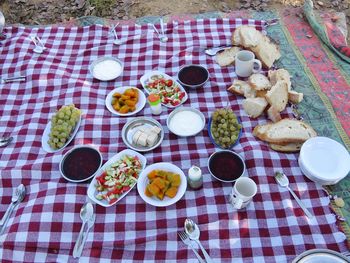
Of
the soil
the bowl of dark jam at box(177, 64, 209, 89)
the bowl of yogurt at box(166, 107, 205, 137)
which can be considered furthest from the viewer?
the soil

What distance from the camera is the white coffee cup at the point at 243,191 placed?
1.65 m

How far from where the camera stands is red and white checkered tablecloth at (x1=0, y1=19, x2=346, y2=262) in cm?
164

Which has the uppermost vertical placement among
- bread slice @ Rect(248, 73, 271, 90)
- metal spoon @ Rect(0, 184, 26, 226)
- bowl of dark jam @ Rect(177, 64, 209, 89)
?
bread slice @ Rect(248, 73, 271, 90)

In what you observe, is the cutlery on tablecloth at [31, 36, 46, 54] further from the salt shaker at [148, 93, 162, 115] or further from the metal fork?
the metal fork

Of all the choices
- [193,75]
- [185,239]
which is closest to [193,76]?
[193,75]

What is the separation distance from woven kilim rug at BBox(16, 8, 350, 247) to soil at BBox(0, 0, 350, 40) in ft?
1.45

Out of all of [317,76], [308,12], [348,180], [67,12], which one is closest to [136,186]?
[348,180]

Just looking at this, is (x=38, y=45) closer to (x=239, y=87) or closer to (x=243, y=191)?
(x=239, y=87)

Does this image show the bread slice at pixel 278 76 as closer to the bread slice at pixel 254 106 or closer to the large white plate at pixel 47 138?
the bread slice at pixel 254 106

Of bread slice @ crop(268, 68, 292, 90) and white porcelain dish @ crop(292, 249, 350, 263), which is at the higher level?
bread slice @ crop(268, 68, 292, 90)

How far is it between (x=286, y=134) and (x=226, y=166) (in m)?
0.43

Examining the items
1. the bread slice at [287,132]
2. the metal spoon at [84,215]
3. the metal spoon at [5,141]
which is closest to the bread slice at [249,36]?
the bread slice at [287,132]

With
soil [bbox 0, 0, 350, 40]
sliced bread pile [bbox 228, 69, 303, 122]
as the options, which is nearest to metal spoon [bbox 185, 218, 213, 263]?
sliced bread pile [bbox 228, 69, 303, 122]

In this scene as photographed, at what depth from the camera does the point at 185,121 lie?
2098mm
